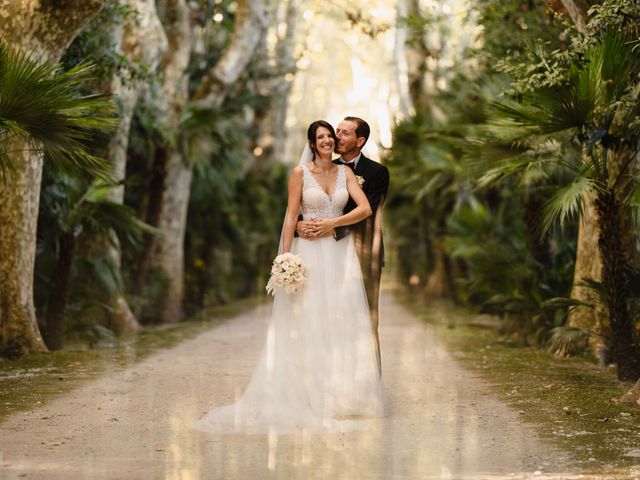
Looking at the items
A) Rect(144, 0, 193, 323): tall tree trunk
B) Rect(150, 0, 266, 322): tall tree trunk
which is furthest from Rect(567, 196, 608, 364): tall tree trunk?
Rect(150, 0, 266, 322): tall tree trunk

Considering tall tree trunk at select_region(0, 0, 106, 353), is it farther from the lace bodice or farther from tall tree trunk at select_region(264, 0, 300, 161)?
tall tree trunk at select_region(264, 0, 300, 161)

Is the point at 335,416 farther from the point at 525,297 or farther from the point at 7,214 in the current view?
the point at 525,297

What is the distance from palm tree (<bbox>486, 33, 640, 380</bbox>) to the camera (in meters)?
8.28

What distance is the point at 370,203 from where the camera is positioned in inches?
318

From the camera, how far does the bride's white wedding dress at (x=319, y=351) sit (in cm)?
719

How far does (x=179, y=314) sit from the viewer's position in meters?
20.1

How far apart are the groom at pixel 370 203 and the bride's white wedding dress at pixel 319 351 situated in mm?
171

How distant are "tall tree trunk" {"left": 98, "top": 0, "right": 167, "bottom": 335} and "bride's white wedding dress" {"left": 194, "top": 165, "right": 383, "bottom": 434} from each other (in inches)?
297

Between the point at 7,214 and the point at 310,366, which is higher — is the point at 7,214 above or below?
above

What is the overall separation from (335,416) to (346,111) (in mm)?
63642

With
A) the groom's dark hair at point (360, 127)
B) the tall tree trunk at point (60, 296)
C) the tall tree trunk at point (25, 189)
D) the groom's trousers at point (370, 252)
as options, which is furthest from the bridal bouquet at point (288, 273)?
the tall tree trunk at point (60, 296)

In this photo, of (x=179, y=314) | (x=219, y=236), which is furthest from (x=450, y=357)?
(x=219, y=236)

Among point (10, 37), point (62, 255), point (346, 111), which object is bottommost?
point (62, 255)

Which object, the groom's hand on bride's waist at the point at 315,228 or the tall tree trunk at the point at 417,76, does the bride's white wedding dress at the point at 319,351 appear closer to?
the groom's hand on bride's waist at the point at 315,228
